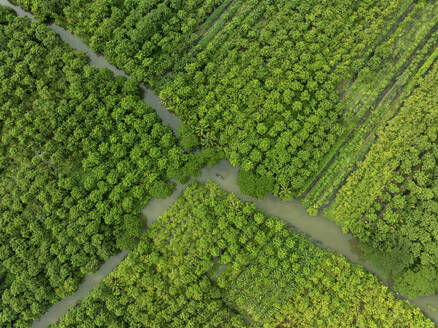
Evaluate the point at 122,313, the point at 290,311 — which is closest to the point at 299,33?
the point at 290,311

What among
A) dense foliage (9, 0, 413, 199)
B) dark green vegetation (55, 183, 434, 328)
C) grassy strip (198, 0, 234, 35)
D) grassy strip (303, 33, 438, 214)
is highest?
grassy strip (198, 0, 234, 35)

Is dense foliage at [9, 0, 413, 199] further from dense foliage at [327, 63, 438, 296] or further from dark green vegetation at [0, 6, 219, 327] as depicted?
dense foliage at [327, 63, 438, 296]

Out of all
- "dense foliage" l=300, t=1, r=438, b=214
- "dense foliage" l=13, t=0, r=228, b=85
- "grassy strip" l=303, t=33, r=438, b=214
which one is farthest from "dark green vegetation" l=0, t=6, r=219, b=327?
"dense foliage" l=300, t=1, r=438, b=214

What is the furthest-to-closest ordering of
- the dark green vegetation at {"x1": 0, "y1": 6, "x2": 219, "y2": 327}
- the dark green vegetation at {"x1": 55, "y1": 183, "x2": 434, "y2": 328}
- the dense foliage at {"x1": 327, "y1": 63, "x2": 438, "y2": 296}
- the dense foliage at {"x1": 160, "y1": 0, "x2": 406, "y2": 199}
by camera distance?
the dense foliage at {"x1": 160, "y1": 0, "x2": 406, "y2": 199}, the dark green vegetation at {"x1": 0, "y1": 6, "x2": 219, "y2": 327}, the dark green vegetation at {"x1": 55, "y1": 183, "x2": 434, "y2": 328}, the dense foliage at {"x1": 327, "y1": 63, "x2": 438, "y2": 296}

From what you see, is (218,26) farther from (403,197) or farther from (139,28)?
(403,197)

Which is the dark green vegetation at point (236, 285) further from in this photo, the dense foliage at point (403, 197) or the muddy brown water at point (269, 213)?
the dense foliage at point (403, 197)

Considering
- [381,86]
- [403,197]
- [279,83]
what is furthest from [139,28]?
[403,197]
